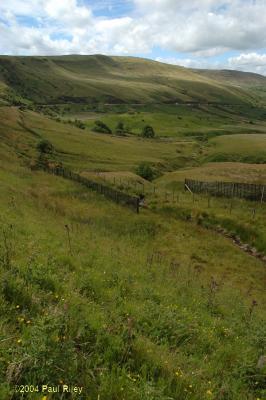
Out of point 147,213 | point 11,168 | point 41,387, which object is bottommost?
point 147,213

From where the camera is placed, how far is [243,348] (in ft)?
30.5

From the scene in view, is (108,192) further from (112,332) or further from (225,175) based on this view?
(112,332)

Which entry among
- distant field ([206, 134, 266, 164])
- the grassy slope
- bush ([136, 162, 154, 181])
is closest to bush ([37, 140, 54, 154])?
bush ([136, 162, 154, 181])

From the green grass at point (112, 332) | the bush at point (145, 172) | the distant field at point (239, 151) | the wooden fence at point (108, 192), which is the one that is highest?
the green grass at point (112, 332)

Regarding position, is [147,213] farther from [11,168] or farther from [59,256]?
[59,256]

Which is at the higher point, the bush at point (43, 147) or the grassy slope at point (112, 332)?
the grassy slope at point (112, 332)

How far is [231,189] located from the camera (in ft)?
190

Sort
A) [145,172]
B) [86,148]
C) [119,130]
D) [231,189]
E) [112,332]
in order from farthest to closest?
[119,130]
[86,148]
[145,172]
[231,189]
[112,332]

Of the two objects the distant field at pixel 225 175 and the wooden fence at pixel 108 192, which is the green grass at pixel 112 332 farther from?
the distant field at pixel 225 175

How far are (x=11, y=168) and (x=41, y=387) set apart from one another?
49.1m

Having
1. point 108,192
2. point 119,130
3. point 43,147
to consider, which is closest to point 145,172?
point 43,147

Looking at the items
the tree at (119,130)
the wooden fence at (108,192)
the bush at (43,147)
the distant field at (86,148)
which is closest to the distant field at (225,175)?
the distant field at (86,148)

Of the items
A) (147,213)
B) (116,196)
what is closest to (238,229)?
(147,213)

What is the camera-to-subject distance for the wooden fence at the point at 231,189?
173ft
